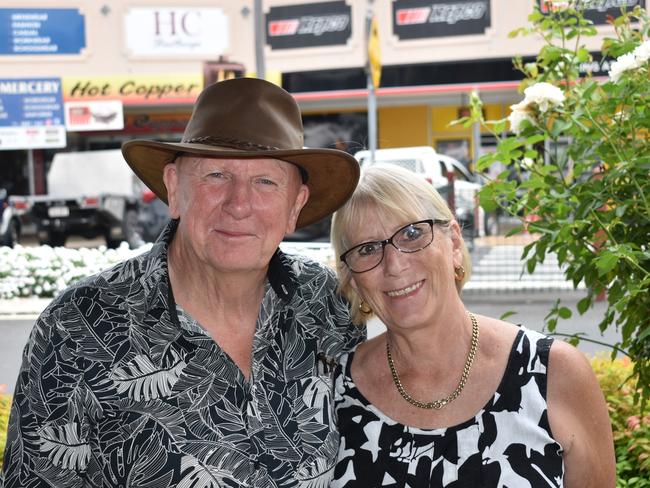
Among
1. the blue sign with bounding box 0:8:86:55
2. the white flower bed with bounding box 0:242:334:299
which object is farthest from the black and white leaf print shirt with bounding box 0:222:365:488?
the blue sign with bounding box 0:8:86:55

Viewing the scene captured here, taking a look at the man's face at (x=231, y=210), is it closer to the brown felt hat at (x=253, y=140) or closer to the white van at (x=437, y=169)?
the brown felt hat at (x=253, y=140)

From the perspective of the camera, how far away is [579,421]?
7.23 ft

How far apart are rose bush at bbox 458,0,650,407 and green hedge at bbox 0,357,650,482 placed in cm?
29

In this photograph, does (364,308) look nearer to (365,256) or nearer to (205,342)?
(365,256)

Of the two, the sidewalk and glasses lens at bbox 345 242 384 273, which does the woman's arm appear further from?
the sidewalk

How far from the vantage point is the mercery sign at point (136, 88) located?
22.4 meters

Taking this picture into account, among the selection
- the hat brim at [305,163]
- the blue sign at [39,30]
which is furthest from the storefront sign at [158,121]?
the hat brim at [305,163]

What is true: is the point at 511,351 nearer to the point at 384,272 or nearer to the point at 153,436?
the point at 384,272

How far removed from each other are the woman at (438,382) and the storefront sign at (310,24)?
20765mm

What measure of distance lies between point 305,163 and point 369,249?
29 cm

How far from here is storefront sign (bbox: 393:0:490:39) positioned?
21453 millimetres

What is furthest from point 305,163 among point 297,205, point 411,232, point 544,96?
point 544,96

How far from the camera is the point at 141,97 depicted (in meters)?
22.8

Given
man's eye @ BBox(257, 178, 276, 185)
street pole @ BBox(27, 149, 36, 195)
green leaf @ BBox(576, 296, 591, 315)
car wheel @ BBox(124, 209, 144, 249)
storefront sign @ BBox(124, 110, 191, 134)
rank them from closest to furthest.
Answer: man's eye @ BBox(257, 178, 276, 185)
green leaf @ BBox(576, 296, 591, 315)
car wheel @ BBox(124, 209, 144, 249)
storefront sign @ BBox(124, 110, 191, 134)
street pole @ BBox(27, 149, 36, 195)
